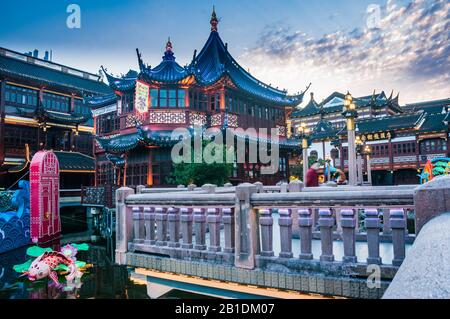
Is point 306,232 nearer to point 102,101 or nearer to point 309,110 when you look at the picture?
point 102,101

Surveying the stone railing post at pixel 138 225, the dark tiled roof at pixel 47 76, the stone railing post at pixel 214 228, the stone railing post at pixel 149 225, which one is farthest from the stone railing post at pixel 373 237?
the dark tiled roof at pixel 47 76

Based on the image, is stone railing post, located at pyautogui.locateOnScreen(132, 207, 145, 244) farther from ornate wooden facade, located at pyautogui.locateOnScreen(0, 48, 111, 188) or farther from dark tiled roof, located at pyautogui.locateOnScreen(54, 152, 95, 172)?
dark tiled roof, located at pyautogui.locateOnScreen(54, 152, 95, 172)

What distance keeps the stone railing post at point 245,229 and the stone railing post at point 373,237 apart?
139cm

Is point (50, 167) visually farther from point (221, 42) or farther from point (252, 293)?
point (221, 42)

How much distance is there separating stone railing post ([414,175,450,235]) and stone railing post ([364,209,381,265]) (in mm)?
450

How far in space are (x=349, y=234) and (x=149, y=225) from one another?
3196 millimetres

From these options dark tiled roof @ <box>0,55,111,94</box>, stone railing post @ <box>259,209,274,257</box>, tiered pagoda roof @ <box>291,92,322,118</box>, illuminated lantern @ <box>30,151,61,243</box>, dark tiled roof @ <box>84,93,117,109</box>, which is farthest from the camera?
tiered pagoda roof @ <box>291,92,322,118</box>

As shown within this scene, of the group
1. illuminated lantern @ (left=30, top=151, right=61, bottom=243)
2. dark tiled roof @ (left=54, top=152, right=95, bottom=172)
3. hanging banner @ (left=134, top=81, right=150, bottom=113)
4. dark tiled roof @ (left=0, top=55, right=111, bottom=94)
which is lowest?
illuminated lantern @ (left=30, top=151, right=61, bottom=243)

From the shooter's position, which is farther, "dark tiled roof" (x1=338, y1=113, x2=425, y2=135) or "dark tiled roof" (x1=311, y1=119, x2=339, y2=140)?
"dark tiled roof" (x1=311, y1=119, x2=339, y2=140)

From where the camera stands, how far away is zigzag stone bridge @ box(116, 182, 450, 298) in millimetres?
3352

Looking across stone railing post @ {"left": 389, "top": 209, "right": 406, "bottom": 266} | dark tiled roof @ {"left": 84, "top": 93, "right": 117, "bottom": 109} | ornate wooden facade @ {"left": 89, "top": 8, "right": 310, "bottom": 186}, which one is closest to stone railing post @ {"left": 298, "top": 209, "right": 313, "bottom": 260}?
stone railing post @ {"left": 389, "top": 209, "right": 406, "bottom": 266}

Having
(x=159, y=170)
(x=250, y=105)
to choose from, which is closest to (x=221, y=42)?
(x=250, y=105)

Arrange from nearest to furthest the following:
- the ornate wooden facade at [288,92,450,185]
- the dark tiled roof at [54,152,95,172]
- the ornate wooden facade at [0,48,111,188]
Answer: the ornate wooden facade at [0,48,111,188] → the dark tiled roof at [54,152,95,172] → the ornate wooden facade at [288,92,450,185]
